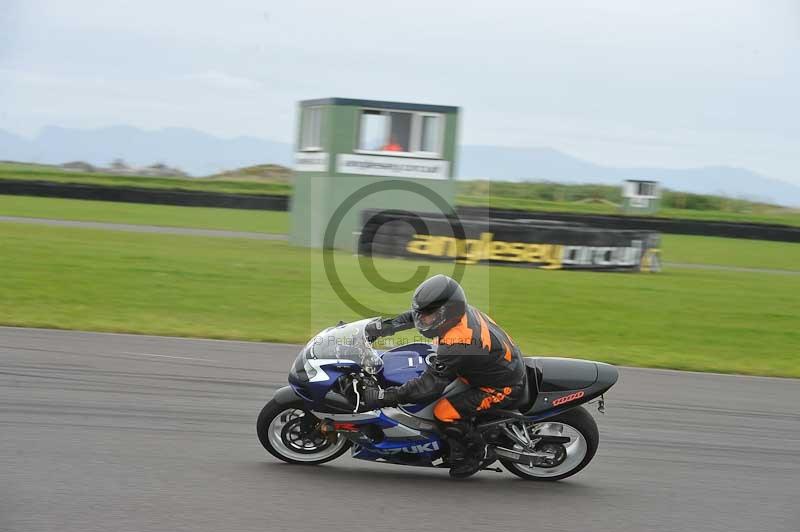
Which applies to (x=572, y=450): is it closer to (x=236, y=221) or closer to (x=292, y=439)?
(x=292, y=439)

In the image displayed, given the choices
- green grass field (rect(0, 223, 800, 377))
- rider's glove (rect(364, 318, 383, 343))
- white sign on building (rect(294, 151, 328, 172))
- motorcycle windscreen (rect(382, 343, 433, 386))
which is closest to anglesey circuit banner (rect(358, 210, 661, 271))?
green grass field (rect(0, 223, 800, 377))

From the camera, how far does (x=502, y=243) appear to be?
18.7 meters

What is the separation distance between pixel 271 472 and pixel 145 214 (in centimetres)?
2554

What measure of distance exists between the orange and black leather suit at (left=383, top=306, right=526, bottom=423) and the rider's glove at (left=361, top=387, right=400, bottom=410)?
0.05 m

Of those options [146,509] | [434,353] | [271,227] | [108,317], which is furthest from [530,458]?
[271,227]

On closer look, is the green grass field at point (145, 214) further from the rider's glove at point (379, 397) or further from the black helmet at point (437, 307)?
the black helmet at point (437, 307)

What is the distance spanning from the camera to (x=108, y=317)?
11.8m

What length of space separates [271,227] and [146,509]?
2402 centimetres

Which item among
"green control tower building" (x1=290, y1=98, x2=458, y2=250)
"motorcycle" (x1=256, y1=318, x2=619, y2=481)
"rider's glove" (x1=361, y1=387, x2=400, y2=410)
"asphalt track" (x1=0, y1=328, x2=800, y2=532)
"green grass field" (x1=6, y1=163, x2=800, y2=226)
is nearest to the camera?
"asphalt track" (x1=0, y1=328, x2=800, y2=532)

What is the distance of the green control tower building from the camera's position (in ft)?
67.7

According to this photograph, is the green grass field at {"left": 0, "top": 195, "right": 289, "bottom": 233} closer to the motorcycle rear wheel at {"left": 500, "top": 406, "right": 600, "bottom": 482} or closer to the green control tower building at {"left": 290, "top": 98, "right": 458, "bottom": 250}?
the green control tower building at {"left": 290, "top": 98, "right": 458, "bottom": 250}

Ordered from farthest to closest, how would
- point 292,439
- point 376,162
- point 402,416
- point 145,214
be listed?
1. point 145,214
2. point 376,162
3. point 292,439
4. point 402,416

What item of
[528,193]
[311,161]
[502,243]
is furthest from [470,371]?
[528,193]

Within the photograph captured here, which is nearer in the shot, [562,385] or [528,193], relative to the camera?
[562,385]
